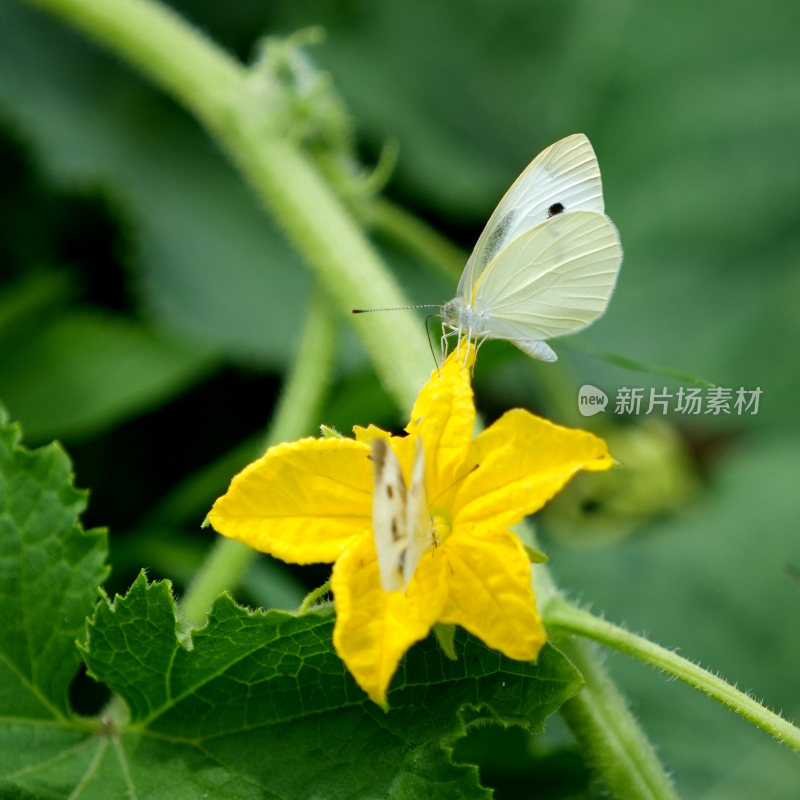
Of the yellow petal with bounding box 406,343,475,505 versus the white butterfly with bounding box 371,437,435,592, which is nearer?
the white butterfly with bounding box 371,437,435,592

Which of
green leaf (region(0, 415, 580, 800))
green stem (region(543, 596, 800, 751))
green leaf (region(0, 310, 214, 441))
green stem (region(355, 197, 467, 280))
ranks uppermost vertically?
green stem (region(355, 197, 467, 280))

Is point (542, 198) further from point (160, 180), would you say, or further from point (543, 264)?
point (160, 180)

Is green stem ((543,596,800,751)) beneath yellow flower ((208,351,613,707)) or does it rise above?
beneath

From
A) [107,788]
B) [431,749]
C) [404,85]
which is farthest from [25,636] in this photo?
[404,85]

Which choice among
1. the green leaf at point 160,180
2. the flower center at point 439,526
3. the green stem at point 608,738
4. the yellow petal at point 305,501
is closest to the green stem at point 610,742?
the green stem at point 608,738

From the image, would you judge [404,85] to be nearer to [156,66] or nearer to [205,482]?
[156,66]

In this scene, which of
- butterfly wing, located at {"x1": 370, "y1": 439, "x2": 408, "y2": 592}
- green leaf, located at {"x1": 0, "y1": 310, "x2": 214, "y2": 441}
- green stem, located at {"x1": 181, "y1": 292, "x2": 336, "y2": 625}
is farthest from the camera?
green leaf, located at {"x1": 0, "y1": 310, "x2": 214, "y2": 441}

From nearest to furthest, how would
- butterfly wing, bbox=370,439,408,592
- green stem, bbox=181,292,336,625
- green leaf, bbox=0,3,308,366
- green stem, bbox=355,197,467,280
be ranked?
butterfly wing, bbox=370,439,408,592 → green stem, bbox=181,292,336,625 → green stem, bbox=355,197,467,280 → green leaf, bbox=0,3,308,366

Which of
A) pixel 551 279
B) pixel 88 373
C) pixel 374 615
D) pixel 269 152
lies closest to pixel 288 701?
pixel 374 615

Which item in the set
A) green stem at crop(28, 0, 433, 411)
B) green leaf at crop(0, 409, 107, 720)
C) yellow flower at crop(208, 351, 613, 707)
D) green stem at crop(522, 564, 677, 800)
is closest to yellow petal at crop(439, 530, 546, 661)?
yellow flower at crop(208, 351, 613, 707)

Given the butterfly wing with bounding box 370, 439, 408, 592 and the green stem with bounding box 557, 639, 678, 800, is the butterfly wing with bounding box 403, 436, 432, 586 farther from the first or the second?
the green stem with bounding box 557, 639, 678, 800
